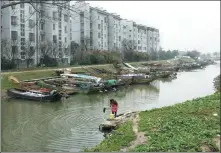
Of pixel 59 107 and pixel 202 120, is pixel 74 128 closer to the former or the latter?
pixel 202 120

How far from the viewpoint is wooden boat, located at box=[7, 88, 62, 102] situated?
22.8 m

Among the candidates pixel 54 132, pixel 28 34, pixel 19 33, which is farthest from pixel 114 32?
pixel 54 132

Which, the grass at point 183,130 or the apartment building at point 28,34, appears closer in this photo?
the grass at point 183,130

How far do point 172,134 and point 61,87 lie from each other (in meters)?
19.5

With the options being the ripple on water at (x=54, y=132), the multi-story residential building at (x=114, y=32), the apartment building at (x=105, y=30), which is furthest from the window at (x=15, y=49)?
the multi-story residential building at (x=114, y=32)

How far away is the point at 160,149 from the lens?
319 inches

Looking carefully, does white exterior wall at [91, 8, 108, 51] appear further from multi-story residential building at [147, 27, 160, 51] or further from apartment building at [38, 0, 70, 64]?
multi-story residential building at [147, 27, 160, 51]

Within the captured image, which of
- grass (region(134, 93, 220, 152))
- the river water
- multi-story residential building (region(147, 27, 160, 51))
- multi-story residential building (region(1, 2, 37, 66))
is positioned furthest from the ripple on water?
multi-story residential building (region(147, 27, 160, 51))

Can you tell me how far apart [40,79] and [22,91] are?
5.70 meters

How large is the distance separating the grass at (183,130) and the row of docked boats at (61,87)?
12.4 metres

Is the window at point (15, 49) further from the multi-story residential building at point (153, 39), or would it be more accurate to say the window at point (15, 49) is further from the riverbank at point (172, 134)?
the multi-story residential building at point (153, 39)

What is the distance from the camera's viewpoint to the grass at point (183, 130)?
8258mm

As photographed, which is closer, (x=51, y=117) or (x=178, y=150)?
(x=178, y=150)

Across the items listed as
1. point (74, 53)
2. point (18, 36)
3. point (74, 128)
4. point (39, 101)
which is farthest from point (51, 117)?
point (74, 53)
